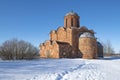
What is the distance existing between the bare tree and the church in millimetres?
9160

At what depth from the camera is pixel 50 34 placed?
47.2 m

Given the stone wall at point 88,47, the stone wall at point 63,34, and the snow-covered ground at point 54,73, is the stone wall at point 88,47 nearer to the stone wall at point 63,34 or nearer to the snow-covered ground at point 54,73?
the stone wall at point 63,34

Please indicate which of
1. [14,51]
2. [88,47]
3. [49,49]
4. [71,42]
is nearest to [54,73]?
[14,51]

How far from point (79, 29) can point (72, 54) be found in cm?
576

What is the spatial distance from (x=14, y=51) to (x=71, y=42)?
1464 centimetres

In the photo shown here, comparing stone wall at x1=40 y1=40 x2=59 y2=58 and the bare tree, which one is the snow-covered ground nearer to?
the bare tree

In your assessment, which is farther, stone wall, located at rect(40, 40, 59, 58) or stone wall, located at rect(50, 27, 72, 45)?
stone wall, located at rect(50, 27, 72, 45)

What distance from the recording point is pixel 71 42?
134 feet

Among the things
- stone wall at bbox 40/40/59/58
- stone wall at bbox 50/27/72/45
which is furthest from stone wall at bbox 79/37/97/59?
stone wall at bbox 40/40/59/58

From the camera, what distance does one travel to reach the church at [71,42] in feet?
128

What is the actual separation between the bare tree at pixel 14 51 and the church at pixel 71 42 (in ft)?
30.1

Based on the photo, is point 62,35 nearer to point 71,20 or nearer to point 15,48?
point 71,20

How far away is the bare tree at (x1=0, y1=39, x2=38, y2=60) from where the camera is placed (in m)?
28.7

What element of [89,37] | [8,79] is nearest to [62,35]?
[89,37]
